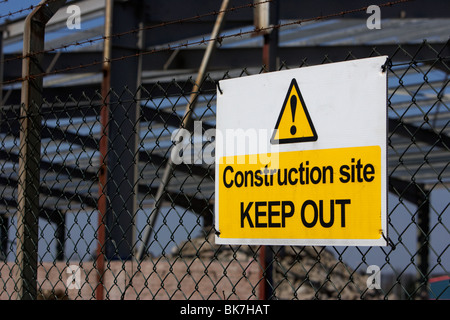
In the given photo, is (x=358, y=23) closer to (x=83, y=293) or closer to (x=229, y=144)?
(x=83, y=293)

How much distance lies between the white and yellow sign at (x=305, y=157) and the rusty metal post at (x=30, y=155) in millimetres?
1791

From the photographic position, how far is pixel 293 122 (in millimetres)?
3445

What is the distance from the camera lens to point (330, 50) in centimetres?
1166

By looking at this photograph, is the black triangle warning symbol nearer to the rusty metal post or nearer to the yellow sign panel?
the yellow sign panel

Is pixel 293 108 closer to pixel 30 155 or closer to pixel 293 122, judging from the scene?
pixel 293 122

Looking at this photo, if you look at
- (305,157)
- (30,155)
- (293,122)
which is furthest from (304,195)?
(30,155)

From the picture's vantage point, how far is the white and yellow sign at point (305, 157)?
10.6 ft

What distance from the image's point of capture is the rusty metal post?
Result: 501cm

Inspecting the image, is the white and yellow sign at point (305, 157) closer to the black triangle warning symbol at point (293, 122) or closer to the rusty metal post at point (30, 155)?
the black triangle warning symbol at point (293, 122)

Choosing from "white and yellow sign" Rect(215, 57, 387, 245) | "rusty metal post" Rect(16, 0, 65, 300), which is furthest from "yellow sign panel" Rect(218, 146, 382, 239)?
"rusty metal post" Rect(16, 0, 65, 300)

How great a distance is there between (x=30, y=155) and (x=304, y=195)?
90.5 inches

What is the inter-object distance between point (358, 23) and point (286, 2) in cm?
169

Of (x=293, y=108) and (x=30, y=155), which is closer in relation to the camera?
(x=293, y=108)

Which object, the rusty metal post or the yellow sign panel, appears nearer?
the yellow sign panel
